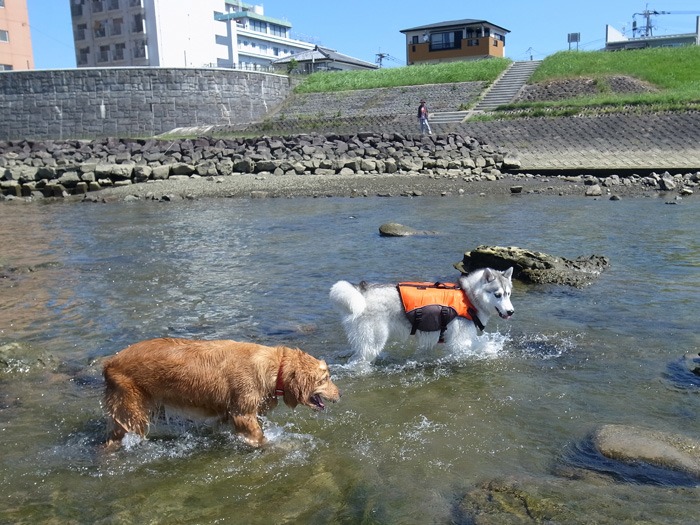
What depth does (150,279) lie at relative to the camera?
1218 centimetres

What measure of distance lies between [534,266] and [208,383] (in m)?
7.53

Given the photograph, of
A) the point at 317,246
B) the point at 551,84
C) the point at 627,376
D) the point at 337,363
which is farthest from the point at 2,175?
the point at 551,84

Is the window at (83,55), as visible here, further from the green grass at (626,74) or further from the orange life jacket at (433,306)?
the orange life jacket at (433,306)

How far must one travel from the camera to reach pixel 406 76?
54.4m

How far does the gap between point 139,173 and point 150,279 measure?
20.0 metres

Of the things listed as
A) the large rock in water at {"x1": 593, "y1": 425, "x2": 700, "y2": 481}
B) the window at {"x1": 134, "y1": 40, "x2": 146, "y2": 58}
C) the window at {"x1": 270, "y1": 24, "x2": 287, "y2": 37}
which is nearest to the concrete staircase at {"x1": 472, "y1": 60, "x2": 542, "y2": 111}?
the large rock in water at {"x1": 593, "y1": 425, "x2": 700, "y2": 481}

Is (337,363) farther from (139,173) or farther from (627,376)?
(139,173)

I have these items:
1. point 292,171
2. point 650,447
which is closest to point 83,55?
point 292,171

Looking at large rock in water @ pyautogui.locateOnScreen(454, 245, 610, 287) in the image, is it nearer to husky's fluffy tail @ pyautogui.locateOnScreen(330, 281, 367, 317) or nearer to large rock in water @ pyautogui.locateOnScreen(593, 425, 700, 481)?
husky's fluffy tail @ pyautogui.locateOnScreen(330, 281, 367, 317)

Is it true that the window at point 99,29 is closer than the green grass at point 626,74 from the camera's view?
No

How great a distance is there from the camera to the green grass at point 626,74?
35.8 metres

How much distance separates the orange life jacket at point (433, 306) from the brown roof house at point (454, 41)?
64.2 meters

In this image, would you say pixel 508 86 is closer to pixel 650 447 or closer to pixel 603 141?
pixel 603 141

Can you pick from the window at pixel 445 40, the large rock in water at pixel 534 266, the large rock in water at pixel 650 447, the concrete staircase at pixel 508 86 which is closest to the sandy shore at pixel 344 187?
the large rock in water at pixel 534 266
